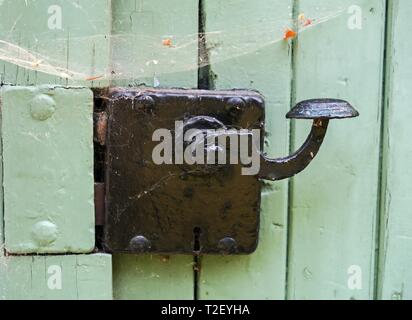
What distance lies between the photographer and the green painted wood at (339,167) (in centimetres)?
75

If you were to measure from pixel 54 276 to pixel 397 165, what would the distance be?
0.48m

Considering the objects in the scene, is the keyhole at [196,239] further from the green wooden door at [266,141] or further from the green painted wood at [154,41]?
the green painted wood at [154,41]

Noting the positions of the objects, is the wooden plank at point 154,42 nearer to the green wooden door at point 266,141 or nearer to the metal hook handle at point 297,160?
the green wooden door at point 266,141

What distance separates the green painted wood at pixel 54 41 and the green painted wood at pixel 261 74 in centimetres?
14

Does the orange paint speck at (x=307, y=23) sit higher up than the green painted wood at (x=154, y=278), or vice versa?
the orange paint speck at (x=307, y=23)

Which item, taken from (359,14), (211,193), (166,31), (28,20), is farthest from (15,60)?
(359,14)

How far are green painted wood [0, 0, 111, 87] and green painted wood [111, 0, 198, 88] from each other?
3cm

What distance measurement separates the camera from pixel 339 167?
77 cm

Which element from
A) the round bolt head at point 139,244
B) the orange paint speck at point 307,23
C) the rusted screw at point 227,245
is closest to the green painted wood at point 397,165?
the orange paint speck at point 307,23

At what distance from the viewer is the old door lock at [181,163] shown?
2.29 ft

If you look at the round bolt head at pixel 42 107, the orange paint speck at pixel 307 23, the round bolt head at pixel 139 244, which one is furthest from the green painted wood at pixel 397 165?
the round bolt head at pixel 42 107

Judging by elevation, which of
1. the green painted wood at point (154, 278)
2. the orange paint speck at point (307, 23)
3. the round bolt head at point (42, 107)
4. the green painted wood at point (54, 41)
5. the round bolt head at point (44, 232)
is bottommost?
the green painted wood at point (154, 278)

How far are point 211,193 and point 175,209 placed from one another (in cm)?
5

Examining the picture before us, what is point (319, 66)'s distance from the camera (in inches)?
29.7
